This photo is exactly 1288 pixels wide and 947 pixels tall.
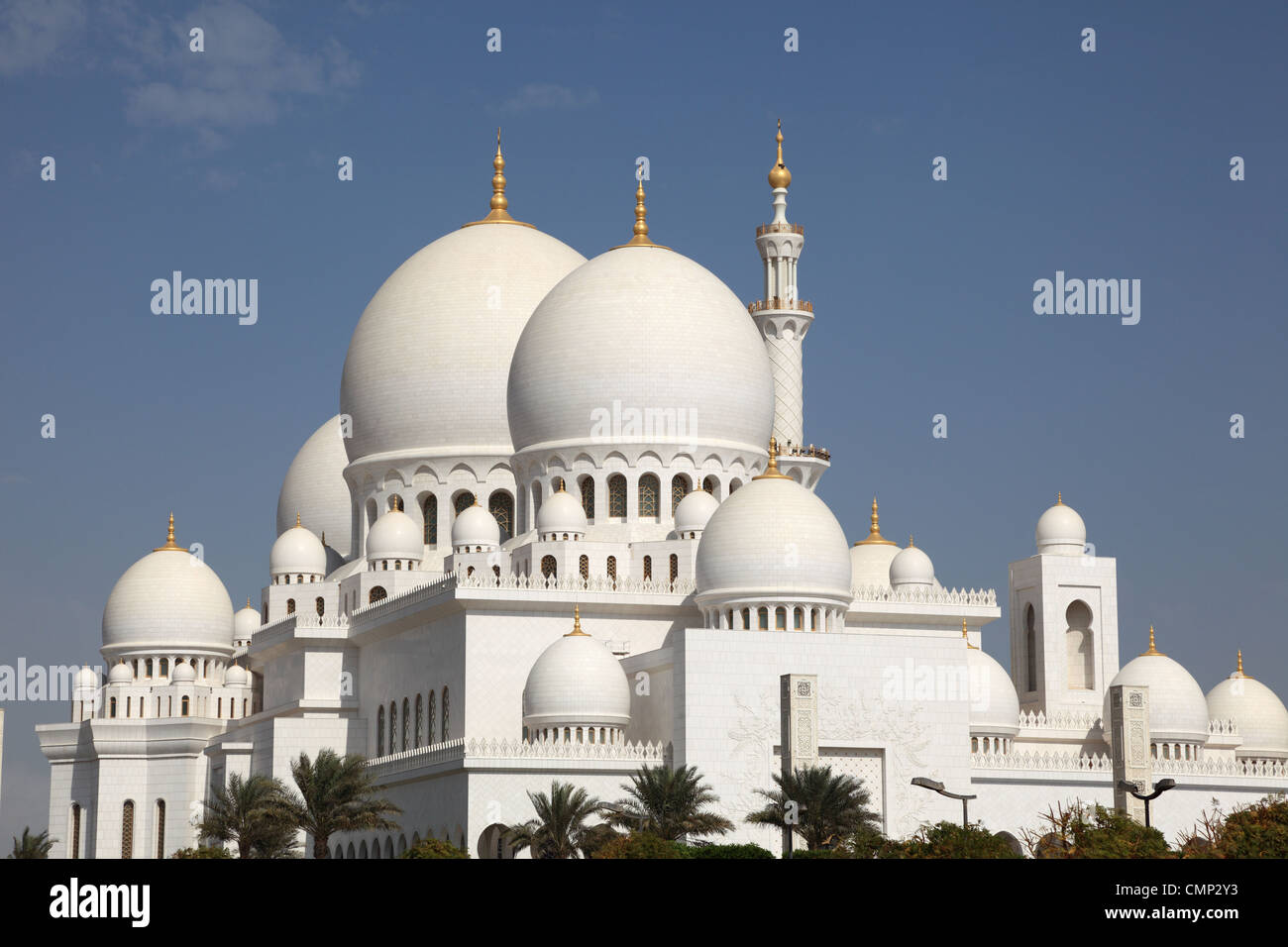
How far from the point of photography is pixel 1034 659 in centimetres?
5662

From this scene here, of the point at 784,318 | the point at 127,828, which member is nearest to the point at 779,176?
the point at 784,318

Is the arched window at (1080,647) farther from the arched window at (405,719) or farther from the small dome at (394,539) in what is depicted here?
the arched window at (405,719)

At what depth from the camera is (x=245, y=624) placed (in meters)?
59.8

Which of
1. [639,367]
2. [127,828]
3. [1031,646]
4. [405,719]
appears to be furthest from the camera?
[1031,646]

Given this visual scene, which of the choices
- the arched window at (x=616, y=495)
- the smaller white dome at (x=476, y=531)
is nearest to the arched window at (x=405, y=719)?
the smaller white dome at (x=476, y=531)

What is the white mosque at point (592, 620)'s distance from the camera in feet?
140

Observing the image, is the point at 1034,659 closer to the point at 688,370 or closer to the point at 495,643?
the point at 688,370

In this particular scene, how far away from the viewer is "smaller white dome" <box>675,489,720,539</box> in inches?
1906

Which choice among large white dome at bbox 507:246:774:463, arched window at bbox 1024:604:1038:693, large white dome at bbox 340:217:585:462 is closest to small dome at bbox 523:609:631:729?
large white dome at bbox 507:246:774:463

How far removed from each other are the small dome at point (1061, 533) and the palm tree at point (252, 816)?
2362 centimetres

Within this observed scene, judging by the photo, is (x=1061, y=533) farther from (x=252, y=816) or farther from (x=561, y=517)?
(x=252, y=816)

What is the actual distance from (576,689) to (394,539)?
1012cm
